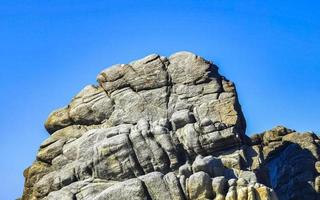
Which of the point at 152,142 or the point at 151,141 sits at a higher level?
the point at 151,141

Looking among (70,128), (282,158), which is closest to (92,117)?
(70,128)

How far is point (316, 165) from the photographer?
431ft

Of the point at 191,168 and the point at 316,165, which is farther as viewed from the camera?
the point at 316,165

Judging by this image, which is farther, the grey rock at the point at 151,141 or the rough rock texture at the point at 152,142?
the grey rock at the point at 151,141

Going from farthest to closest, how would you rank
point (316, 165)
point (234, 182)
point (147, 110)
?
point (316, 165) → point (147, 110) → point (234, 182)

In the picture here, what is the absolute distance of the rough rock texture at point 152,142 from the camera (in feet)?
308

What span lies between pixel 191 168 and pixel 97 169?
14988 millimetres

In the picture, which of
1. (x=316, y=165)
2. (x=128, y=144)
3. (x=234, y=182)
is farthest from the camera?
(x=316, y=165)

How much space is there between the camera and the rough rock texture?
93.8 meters

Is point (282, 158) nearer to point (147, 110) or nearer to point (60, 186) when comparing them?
point (147, 110)

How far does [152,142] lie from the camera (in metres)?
103

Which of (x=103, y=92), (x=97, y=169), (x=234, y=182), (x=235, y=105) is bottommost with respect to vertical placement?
(x=234, y=182)

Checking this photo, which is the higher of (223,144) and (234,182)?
(223,144)

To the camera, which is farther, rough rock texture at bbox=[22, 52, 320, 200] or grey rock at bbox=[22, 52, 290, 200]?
grey rock at bbox=[22, 52, 290, 200]
